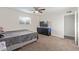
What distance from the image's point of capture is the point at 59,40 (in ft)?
5.84

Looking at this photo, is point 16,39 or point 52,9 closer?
point 16,39

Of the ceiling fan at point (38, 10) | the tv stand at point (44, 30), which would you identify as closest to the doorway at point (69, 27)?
the tv stand at point (44, 30)

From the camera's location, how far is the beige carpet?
1740mm

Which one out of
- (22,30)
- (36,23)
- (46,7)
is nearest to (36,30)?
(36,23)

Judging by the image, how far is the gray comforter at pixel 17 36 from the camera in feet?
5.25

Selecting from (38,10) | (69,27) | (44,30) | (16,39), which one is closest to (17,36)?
(16,39)

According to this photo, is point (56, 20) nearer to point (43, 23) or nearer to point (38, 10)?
point (43, 23)

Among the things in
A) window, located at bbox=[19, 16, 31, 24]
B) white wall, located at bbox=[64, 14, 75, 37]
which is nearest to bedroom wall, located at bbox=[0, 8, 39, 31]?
window, located at bbox=[19, 16, 31, 24]

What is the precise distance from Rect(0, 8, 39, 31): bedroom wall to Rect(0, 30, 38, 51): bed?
10cm

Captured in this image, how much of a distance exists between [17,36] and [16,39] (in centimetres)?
7

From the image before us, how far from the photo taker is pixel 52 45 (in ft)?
5.76

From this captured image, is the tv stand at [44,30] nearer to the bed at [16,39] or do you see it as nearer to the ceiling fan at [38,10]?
the bed at [16,39]

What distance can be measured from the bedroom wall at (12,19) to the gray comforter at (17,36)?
0.30 ft
